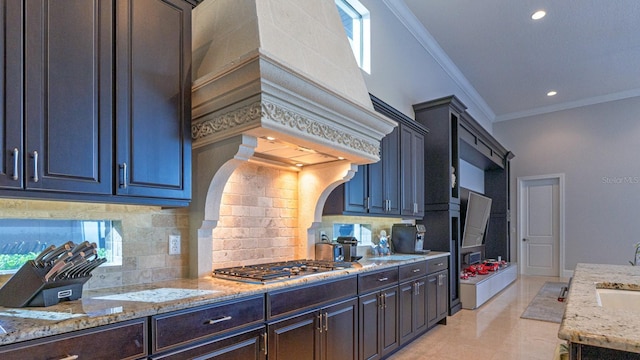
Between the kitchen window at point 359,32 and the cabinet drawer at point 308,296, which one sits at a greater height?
the kitchen window at point 359,32

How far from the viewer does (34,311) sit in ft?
4.77

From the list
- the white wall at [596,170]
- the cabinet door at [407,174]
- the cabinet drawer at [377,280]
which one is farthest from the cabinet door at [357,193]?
the white wall at [596,170]

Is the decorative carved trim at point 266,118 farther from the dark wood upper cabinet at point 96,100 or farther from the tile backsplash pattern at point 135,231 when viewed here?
the tile backsplash pattern at point 135,231

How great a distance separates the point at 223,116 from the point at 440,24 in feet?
13.9

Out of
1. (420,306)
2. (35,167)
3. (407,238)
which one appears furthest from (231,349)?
(407,238)

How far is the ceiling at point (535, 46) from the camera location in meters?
4.89

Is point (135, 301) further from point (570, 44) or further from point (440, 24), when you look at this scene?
point (570, 44)

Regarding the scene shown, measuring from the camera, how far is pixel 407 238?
Result: 4363 mm

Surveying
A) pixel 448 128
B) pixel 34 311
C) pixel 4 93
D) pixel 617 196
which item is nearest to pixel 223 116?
pixel 4 93

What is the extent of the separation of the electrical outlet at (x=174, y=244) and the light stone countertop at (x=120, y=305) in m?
0.18

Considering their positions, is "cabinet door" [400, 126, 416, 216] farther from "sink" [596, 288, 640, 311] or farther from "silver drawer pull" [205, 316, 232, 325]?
"silver drawer pull" [205, 316, 232, 325]

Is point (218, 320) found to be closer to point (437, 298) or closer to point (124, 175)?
point (124, 175)

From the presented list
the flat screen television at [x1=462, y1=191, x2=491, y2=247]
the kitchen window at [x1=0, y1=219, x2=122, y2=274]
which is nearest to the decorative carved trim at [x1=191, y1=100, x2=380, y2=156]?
the kitchen window at [x1=0, y1=219, x2=122, y2=274]

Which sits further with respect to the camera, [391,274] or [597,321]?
[391,274]
